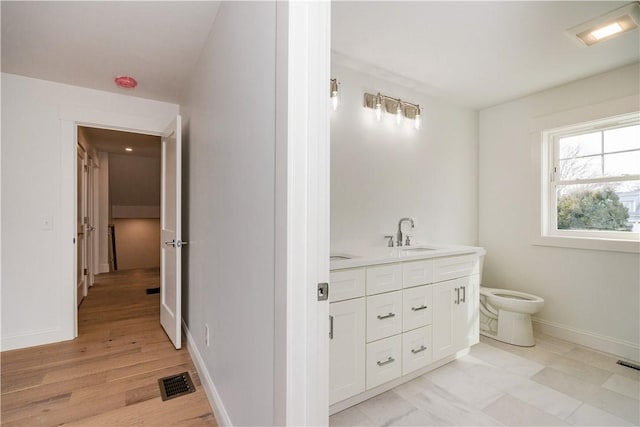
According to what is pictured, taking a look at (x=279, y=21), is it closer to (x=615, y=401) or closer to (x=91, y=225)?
(x=615, y=401)

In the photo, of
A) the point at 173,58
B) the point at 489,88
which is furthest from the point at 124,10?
the point at 489,88

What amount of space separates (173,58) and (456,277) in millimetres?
2670

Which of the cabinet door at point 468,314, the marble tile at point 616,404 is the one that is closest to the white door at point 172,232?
the cabinet door at point 468,314

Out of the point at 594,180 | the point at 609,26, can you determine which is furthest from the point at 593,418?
the point at 609,26

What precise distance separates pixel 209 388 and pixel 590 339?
312 centimetres

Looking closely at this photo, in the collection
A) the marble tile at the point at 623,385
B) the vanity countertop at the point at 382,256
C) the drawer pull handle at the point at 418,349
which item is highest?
the vanity countertop at the point at 382,256

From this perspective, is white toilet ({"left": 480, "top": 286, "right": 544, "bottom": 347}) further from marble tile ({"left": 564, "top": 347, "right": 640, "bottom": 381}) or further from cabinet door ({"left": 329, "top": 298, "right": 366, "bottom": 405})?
cabinet door ({"left": 329, "top": 298, "right": 366, "bottom": 405})

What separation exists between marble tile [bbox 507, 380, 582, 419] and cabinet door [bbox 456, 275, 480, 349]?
0.44 metres

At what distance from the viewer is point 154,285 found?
4383 mm

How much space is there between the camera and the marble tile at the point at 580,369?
2078 millimetres

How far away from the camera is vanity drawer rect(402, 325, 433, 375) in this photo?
193cm

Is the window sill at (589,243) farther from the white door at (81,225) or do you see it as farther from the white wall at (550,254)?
the white door at (81,225)

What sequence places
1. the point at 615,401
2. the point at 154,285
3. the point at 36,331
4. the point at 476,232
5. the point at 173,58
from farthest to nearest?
1. the point at 154,285
2. the point at 476,232
3. the point at 36,331
4. the point at 173,58
5. the point at 615,401

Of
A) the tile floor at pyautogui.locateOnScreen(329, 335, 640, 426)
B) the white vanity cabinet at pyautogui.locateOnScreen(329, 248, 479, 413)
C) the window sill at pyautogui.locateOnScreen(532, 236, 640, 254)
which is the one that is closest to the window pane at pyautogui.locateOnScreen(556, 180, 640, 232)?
the window sill at pyautogui.locateOnScreen(532, 236, 640, 254)
